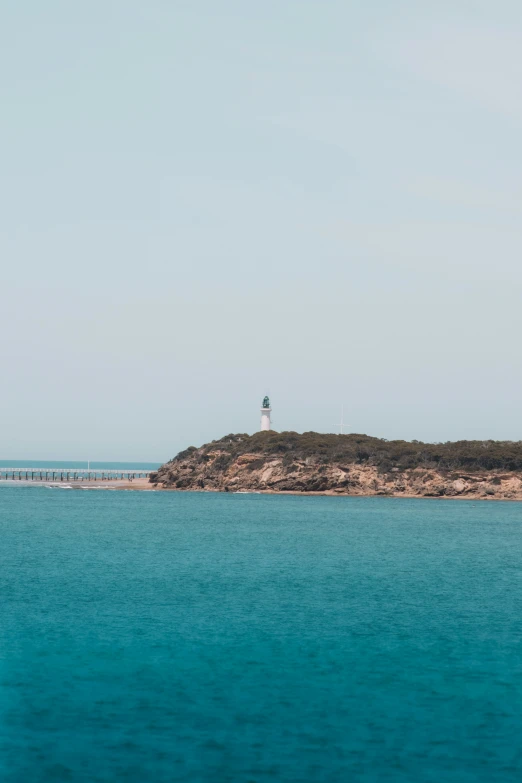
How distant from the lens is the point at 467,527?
8031cm

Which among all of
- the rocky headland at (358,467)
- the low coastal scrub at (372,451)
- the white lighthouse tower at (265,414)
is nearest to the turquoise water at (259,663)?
the rocky headland at (358,467)

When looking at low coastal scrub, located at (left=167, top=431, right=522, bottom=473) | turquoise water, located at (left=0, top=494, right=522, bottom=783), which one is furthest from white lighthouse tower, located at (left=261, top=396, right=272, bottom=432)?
turquoise water, located at (left=0, top=494, right=522, bottom=783)

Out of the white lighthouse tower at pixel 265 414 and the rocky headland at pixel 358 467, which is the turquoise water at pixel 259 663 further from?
the white lighthouse tower at pixel 265 414

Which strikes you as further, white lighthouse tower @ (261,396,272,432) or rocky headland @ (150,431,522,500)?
white lighthouse tower @ (261,396,272,432)

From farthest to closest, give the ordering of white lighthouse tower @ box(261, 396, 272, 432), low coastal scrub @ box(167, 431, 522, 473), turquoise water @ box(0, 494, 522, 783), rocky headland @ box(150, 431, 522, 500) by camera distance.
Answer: white lighthouse tower @ box(261, 396, 272, 432)
low coastal scrub @ box(167, 431, 522, 473)
rocky headland @ box(150, 431, 522, 500)
turquoise water @ box(0, 494, 522, 783)

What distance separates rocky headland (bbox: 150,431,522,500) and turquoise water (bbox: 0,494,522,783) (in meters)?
54.3

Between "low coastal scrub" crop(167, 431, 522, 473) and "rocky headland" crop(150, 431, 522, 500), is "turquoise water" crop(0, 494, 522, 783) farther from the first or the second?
"low coastal scrub" crop(167, 431, 522, 473)

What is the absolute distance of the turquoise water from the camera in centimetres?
2059

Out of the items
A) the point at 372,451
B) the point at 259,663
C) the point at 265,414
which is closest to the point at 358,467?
the point at 372,451

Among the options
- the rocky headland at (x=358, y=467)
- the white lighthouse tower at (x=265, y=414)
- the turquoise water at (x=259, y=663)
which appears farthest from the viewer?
the white lighthouse tower at (x=265, y=414)

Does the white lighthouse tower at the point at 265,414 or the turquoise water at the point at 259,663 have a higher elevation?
the white lighthouse tower at the point at 265,414

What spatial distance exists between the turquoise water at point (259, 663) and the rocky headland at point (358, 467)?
5427cm

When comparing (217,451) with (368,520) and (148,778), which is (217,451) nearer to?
(368,520)

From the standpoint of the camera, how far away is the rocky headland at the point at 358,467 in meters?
118
